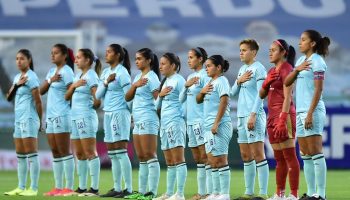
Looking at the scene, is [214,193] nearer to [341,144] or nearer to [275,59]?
[275,59]

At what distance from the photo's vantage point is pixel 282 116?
11.5m

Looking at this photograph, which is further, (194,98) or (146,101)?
(146,101)

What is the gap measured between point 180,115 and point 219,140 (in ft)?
2.71

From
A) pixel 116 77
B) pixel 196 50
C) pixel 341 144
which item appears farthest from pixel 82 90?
pixel 341 144

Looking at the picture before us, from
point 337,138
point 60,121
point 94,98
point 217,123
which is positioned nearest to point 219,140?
point 217,123

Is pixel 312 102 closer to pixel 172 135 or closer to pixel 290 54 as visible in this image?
pixel 290 54

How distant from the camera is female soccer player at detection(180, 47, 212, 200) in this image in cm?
1276

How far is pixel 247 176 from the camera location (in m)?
12.5

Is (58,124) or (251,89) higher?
(251,89)

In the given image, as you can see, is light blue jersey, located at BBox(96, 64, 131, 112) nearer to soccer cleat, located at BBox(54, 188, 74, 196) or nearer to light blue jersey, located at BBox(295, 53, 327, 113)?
soccer cleat, located at BBox(54, 188, 74, 196)

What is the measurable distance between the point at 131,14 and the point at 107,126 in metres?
17.9

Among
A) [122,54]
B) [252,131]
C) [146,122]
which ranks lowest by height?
[252,131]

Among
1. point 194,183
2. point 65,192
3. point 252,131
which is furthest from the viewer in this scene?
point 194,183

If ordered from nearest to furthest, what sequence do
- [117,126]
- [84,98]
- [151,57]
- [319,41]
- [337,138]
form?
[319,41]
[151,57]
[117,126]
[84,98]
[337,138]
